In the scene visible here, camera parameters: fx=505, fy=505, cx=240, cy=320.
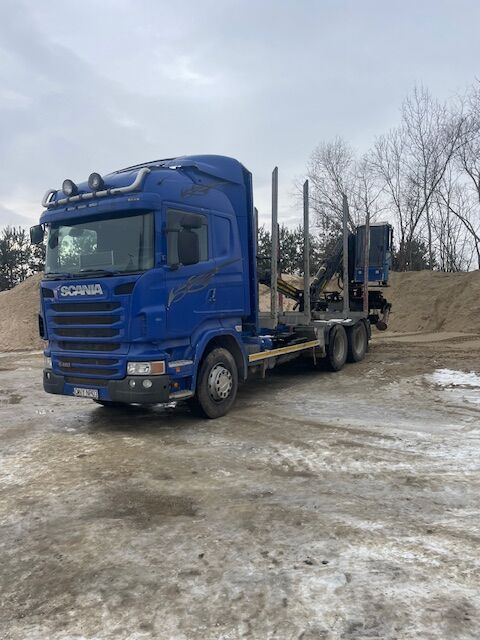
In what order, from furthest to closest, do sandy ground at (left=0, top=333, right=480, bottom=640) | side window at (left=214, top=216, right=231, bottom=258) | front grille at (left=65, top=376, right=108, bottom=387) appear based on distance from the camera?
side window at (left=214, top=216, right=231, bottom=258) → front grille at (left=65, top=376, right=108, bottom=387) → sandy ground at (left=0, top=333, right=480, bottom=640)

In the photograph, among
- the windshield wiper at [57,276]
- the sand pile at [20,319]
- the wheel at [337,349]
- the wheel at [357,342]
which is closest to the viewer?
the windshield wiper at [57,276]

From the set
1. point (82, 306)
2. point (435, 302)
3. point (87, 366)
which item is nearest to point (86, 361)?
point (87, 366)

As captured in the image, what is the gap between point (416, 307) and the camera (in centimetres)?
2323

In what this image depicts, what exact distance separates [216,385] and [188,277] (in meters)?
1.66

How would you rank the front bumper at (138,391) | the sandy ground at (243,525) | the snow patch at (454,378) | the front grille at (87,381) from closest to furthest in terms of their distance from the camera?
1. the sandy ground at (243,525)
2. the front bumper at (138,391)
3. the front grille at (87,381)
4. the snow patch at (454,378)

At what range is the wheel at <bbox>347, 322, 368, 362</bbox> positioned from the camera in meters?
12.5

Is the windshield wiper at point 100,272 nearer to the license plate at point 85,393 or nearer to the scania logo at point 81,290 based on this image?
the scania logo at point 81,290

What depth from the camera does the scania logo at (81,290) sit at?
6.41 meters

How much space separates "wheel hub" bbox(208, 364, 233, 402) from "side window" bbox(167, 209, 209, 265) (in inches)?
63.6

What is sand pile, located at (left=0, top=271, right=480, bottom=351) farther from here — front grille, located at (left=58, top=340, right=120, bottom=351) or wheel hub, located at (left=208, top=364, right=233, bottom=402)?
front grille, located at (left=58, top=340, right=120, bottom=351)

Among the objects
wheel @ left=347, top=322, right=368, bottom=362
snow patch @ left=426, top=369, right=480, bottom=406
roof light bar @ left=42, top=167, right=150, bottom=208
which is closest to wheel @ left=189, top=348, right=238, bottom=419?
roof light bar @ left=42, top=167, right=150, bottom=208

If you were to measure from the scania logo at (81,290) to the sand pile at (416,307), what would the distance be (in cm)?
1434

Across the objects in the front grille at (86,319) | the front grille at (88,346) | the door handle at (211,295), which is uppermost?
the door handle at (211,295)

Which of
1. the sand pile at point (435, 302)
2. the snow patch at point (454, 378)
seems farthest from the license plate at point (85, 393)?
the sand pile at point (435, 302)
